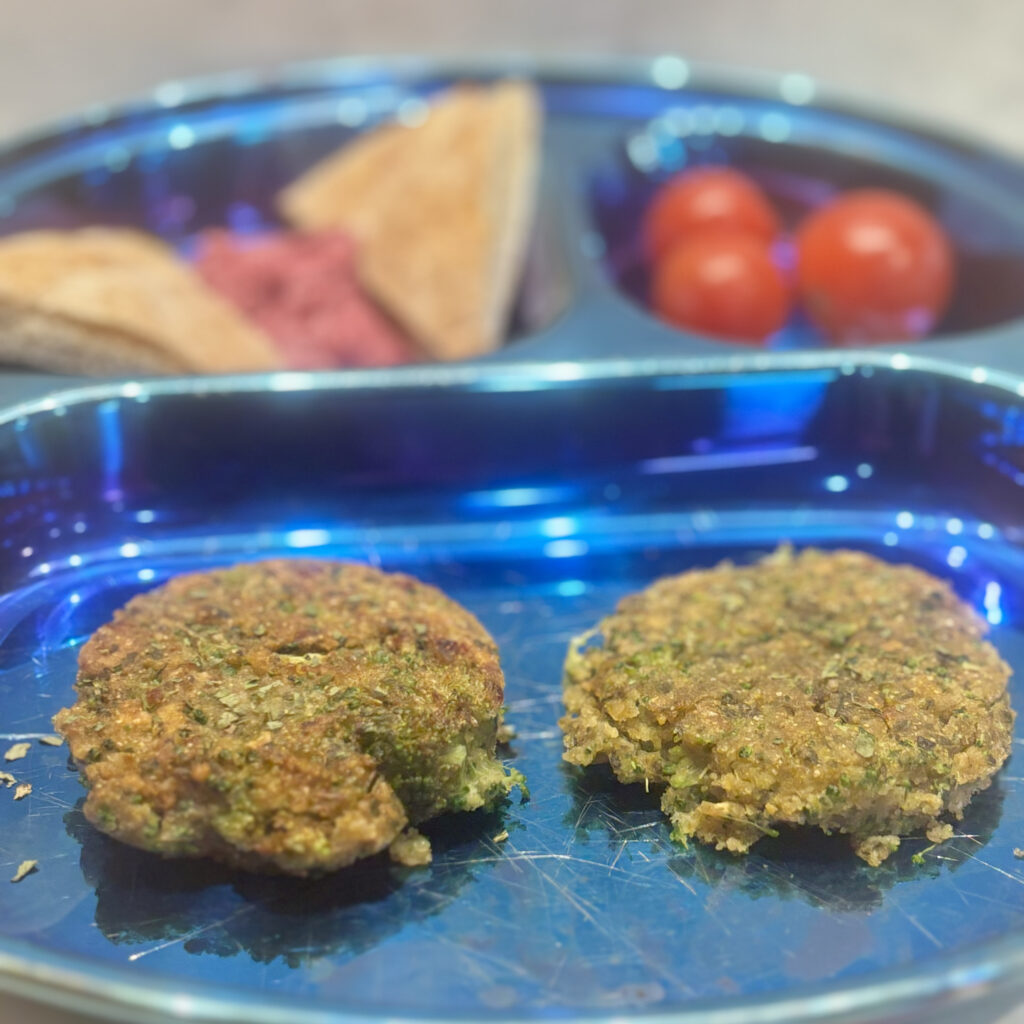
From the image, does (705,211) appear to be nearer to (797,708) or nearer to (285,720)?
(797,708)

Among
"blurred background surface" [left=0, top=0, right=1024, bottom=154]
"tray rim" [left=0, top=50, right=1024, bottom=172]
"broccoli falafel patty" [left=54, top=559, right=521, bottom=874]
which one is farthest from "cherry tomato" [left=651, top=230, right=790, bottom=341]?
"blurred background surface" [left=0, top=0, right=1024, bottom=154]

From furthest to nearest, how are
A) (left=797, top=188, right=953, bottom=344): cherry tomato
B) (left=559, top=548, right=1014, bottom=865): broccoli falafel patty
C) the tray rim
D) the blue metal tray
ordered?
1. the tray rim
2. (left=797, top=188, right=953, bottom=344): cherry tomato
3. (left=559, top=548, right=1014, bottom=865): broccoli falafel patty
4. the blue metal tray

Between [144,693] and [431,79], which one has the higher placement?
[431,79]

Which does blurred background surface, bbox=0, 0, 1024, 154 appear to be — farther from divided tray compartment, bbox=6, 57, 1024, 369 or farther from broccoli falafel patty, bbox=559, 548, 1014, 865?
broccoli falafel patty, bbox=559, 548, 1014, 865

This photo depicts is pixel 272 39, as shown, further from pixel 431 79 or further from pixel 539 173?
pixel 539 173

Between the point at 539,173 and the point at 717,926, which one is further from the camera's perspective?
the point at 539,173

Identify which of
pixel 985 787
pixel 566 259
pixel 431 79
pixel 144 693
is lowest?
pixel 985 787

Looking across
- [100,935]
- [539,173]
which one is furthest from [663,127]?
[100,935]
